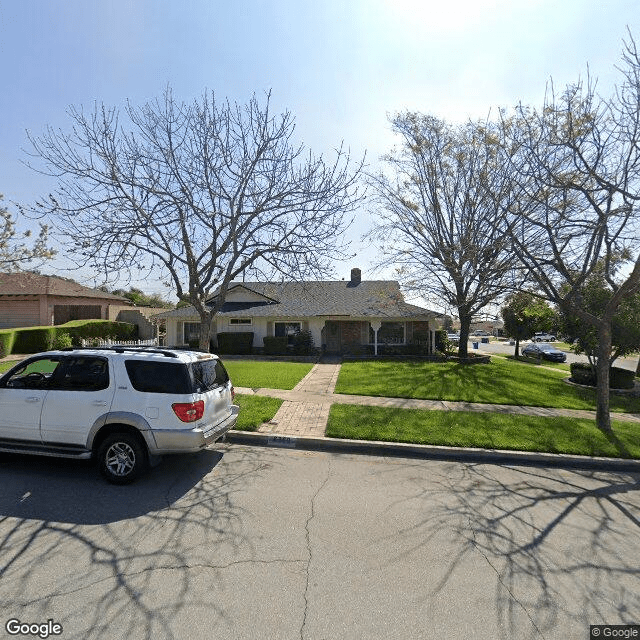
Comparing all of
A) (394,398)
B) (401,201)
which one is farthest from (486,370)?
(401,201)

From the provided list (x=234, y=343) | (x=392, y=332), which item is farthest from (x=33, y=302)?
(x=392, y=332)

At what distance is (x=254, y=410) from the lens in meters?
8.61

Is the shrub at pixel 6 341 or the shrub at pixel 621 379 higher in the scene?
the shrub at pixel 6 341

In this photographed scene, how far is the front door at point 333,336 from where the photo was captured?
2370 centimetres

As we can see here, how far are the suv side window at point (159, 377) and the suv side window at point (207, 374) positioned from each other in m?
0.16

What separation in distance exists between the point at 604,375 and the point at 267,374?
1036 centimetres

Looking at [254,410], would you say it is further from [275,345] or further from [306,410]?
[275,345]

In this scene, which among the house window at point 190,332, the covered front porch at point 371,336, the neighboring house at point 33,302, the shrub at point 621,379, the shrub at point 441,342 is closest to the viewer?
the shrub at point 621,379

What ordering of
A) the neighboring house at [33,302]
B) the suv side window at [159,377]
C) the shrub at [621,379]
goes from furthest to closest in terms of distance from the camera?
the neighboring house at [33,302] < the shrub at [621,379] < the suv side window at [159,377]

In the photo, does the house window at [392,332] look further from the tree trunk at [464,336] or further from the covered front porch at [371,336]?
the tree trunk at [464,336]

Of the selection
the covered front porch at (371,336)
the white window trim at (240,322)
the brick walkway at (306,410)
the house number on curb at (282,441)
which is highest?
the white window trim at (240,322)

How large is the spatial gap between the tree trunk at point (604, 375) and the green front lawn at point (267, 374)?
816 centimetres

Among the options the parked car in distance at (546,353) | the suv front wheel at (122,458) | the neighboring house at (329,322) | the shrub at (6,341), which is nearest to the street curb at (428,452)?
the suv front wheel at (122,458)

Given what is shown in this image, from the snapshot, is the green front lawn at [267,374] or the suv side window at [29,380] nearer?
the suv side window at [29,380]
